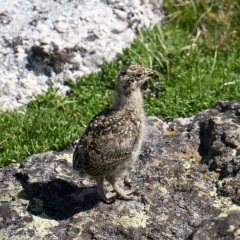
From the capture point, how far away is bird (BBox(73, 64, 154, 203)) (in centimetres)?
674

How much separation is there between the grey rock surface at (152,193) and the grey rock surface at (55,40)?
2.03m

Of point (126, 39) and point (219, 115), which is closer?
point (219, 115)

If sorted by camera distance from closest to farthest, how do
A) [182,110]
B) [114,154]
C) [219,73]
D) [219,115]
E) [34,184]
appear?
[114,154], [34,184], [219,115], [182,110], [219,73]

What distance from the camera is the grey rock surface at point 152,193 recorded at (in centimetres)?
660

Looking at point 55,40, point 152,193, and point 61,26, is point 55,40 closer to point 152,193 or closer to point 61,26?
point 61,26

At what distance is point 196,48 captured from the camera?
9.99 metres

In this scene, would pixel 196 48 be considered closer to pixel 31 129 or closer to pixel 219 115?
pixel 219 115

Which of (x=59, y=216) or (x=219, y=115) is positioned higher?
(x=219, y=115)

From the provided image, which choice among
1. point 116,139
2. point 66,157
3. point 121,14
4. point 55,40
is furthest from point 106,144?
point 121,14

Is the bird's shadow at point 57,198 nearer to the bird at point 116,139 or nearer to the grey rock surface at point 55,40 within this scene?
the bird at point 116,139

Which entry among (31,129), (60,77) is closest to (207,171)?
(31,129)

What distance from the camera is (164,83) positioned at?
9359 mm

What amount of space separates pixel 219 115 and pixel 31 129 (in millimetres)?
2631

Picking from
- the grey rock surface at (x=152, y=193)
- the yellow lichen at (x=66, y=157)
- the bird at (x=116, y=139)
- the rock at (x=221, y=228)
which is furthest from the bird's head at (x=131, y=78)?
the rock at (x=221, y=228)
